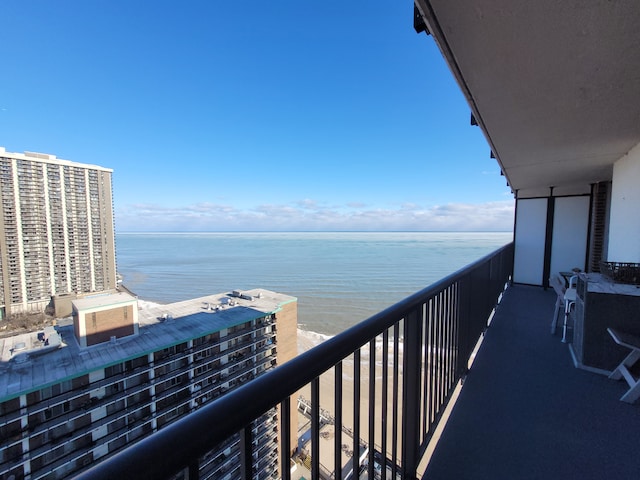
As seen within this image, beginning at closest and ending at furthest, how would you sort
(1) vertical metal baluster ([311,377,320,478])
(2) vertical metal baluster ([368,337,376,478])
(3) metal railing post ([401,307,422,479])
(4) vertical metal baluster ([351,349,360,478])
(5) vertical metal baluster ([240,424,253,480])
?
1. (5) vertical metal baluster ([240,424,253,480])
2. (1) vertical metal baluster ([311,377,320,478])
3. (4) vertical metal baluster ([351,349,360,478])
4. (2) vertical metal baluster ([368,337,376,478])
5. (3) metal railing post ([401,307,422,479])

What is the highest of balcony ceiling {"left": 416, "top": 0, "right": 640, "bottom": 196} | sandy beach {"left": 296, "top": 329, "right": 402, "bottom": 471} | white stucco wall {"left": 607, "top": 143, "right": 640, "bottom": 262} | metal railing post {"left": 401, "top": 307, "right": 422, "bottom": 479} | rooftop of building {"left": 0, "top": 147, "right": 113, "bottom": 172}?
rooftop of building {"left": 0, "top": 147, "right": 113, "bottom": 172}

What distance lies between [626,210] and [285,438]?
516cm

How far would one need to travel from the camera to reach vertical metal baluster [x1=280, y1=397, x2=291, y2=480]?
2.05 ft

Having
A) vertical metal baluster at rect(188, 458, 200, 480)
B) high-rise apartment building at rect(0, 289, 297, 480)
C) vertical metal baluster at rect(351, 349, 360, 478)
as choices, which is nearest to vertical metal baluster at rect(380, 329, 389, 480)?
vertical metal baluster at rect(351, 349, 360, 478)

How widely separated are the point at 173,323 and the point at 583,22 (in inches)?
424

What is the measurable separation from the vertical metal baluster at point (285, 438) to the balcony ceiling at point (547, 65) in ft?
6.13

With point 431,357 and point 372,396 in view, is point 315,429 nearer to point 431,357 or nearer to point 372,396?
point 372,396

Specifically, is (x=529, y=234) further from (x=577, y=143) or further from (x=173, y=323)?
(x=173, y=323)

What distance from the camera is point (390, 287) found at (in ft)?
69.1

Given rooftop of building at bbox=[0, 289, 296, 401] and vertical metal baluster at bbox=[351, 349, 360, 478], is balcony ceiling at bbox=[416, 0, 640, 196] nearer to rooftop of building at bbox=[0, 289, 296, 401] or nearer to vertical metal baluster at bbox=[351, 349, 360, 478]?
vertical metal baluster at bbox=[351, 349, 360, 478]

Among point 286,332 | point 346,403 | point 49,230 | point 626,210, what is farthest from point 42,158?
point 626,210

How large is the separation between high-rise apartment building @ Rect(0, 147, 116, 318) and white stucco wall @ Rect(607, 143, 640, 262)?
2401 cm

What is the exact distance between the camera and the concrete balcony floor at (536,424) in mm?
1514

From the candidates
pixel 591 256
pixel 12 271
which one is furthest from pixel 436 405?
pixel 12 271
